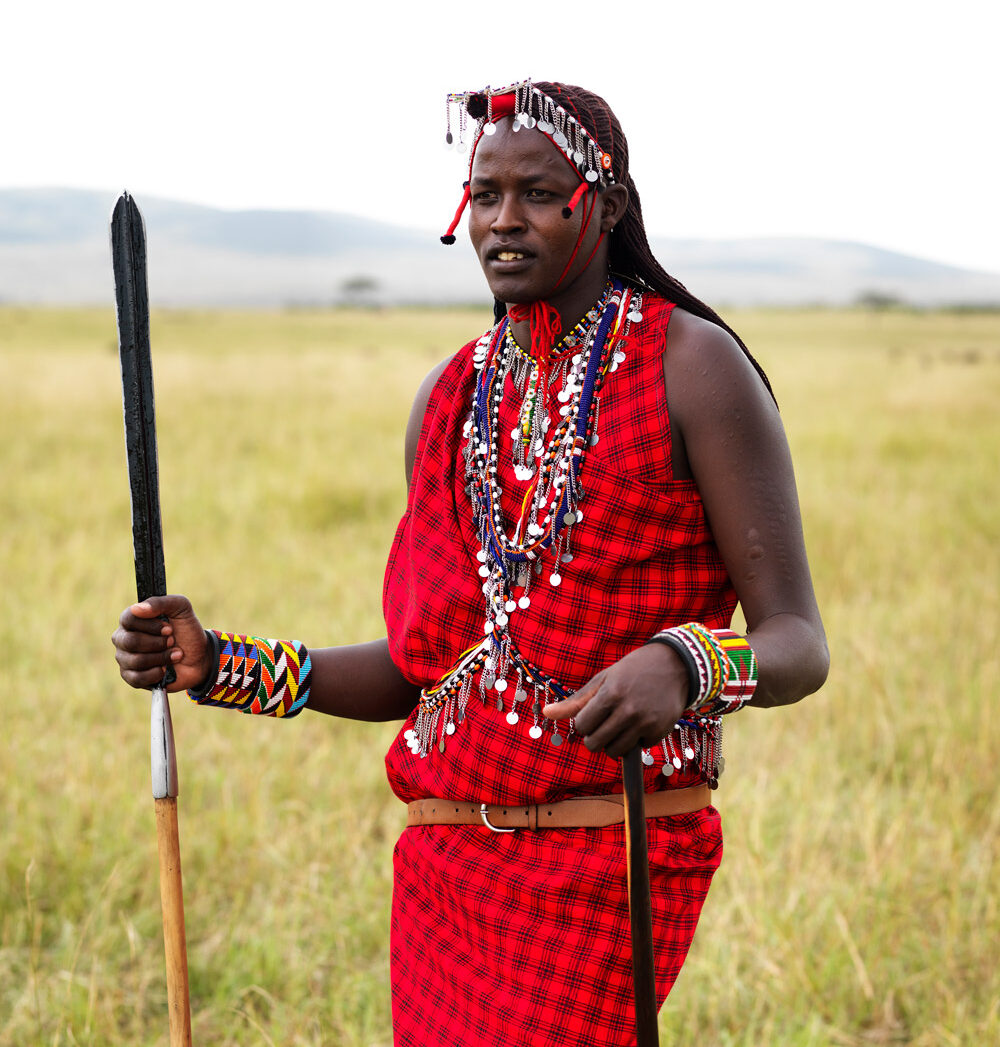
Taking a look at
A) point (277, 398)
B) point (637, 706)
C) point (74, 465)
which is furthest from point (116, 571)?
point (277, 398)

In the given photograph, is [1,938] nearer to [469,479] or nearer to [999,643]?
[469,479]

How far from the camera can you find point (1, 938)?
135 inches

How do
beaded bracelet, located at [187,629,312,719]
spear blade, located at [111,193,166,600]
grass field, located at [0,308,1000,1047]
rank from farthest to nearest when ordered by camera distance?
grass field, located at [0,308,1000,1047] → beaded bracelet, located at [187,629,312,719] → spear blade, located at [111,193,166,600]

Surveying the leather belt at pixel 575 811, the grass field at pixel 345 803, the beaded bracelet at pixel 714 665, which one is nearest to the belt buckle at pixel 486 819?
the leather belt at pixel 575 811

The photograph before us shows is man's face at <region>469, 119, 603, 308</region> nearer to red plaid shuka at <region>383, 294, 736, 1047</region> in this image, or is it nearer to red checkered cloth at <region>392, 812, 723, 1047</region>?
Answer: red plaid shuka at <region>383, 294, 736, 1047</region>

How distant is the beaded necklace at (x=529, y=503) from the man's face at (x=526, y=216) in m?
0.13

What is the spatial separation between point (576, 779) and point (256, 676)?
650mm

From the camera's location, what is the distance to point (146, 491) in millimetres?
1922

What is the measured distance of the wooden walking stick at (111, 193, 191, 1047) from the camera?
1866 mm

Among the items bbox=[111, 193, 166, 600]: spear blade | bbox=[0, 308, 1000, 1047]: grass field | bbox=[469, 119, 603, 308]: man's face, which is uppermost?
bbox=[469, 119, 603, 308]: man's face

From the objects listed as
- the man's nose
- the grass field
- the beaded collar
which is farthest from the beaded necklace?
the grass field

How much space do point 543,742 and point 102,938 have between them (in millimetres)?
1946

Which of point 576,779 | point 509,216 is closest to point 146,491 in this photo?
point 509,216

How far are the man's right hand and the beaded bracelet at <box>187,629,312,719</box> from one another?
55mm
